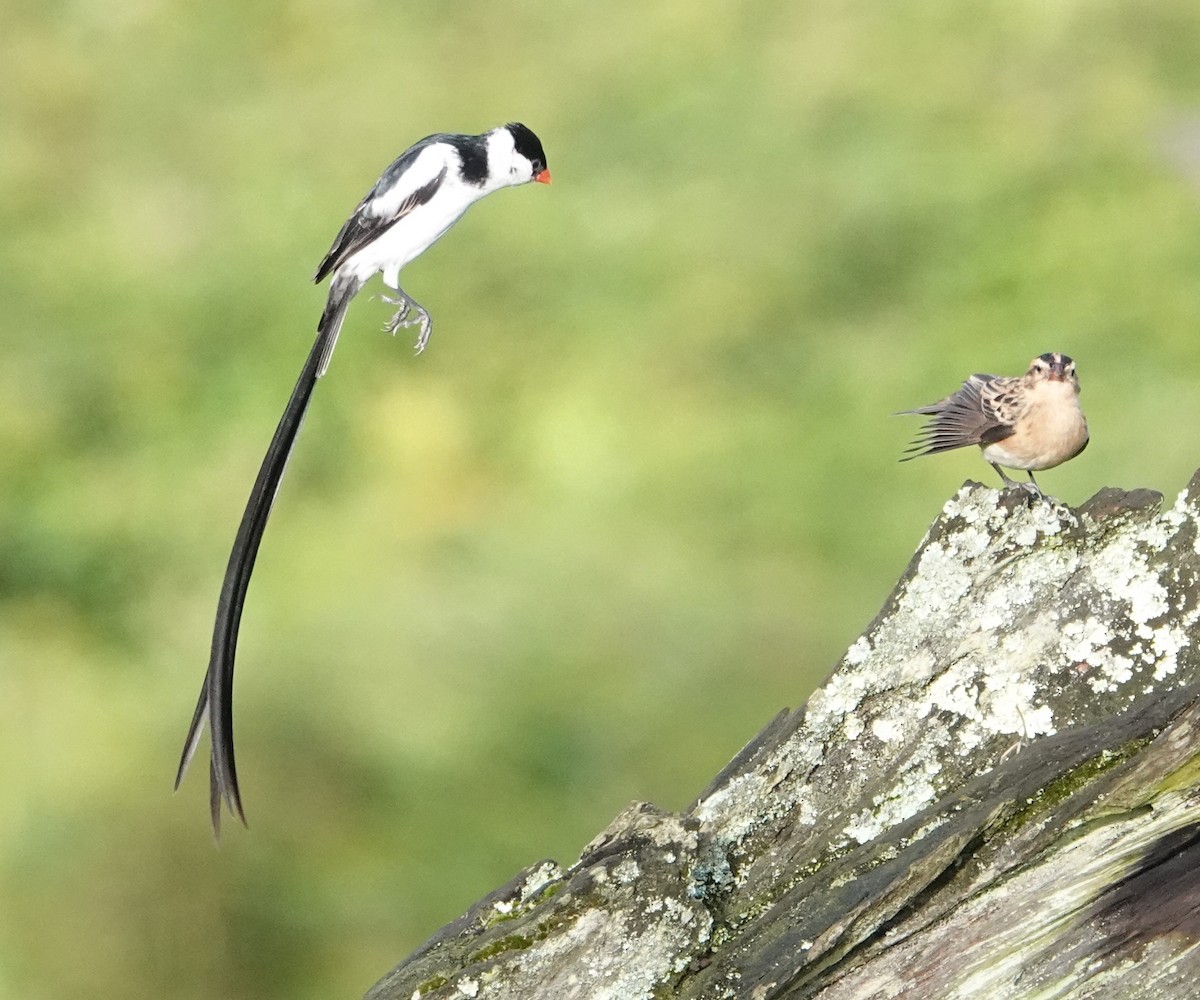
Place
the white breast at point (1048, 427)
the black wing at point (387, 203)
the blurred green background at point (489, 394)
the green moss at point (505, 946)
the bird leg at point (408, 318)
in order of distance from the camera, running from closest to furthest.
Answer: the bird leg at point (408, 318), the black wing at point (387, 203), the green moss at point (505, 946), the white breast at point (1048, 427), the blurred green background at point (489, 394)

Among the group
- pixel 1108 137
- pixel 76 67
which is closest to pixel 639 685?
pixel 1108 137

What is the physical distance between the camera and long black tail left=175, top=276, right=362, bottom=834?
2910 mm

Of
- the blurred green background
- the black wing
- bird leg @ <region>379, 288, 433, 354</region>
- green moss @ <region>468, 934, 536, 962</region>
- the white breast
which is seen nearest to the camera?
bird leg @ <region>379, 288, 433, 354</region>

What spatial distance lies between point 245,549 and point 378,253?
63 cm

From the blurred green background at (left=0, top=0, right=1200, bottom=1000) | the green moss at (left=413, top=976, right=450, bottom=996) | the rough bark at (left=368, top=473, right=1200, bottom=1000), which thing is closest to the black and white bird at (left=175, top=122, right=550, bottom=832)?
the green moss at (left=413, top=976, right=450, bottom=996)

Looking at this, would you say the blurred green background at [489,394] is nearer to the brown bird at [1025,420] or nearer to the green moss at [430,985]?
the green moss at [430,985]

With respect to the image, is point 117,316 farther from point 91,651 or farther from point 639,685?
point 639,685

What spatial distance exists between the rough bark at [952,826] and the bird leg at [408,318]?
3.78 feet

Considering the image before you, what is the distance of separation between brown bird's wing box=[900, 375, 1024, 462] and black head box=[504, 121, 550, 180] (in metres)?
1.07

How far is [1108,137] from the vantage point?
836cm

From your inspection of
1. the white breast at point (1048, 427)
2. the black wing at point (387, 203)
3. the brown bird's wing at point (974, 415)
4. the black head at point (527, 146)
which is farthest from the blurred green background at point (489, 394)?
the black head at point (527, 146)

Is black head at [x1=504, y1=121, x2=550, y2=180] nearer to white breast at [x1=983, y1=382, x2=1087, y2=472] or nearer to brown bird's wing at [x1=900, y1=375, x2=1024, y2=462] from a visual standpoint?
brown bird's wing at [x1=900, y1=375, x2=1024, y2=462]

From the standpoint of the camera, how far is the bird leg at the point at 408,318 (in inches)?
111

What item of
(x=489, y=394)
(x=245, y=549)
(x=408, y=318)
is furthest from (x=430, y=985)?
(x=489, y=394)
